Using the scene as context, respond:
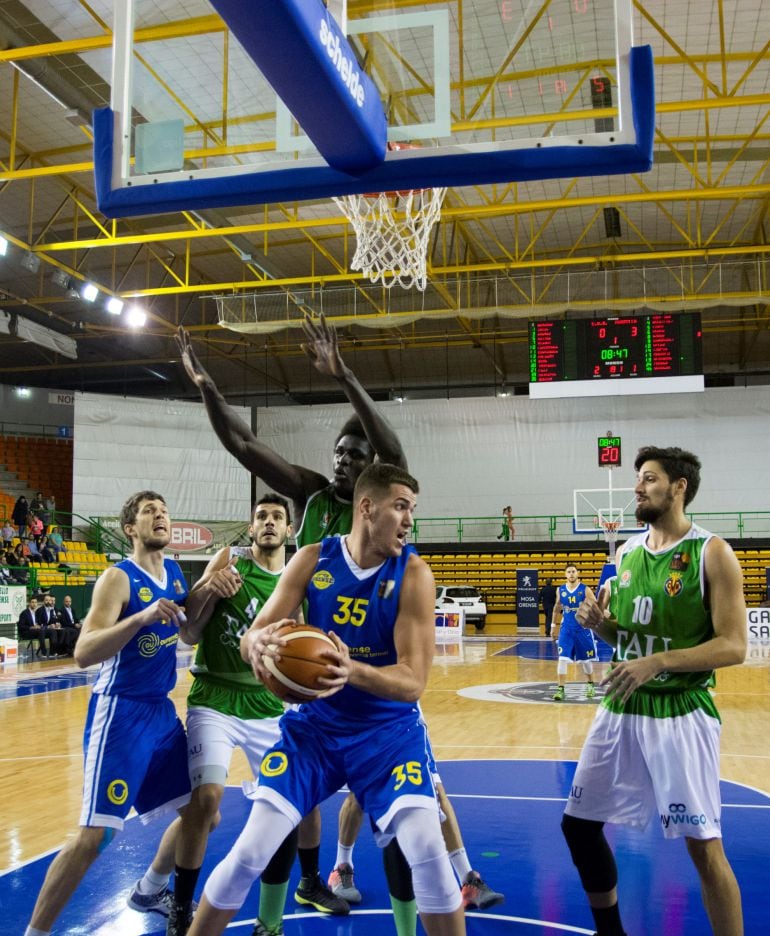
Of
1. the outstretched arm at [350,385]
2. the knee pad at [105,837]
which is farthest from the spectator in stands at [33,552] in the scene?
the outstretched arm at [350,385]

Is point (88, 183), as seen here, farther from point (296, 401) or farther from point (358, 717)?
point (358, 717)

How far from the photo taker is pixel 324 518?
447 centimetres

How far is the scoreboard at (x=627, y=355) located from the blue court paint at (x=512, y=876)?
39.9 feet

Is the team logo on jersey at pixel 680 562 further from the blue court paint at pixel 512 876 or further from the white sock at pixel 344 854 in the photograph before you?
the white sock at pixel 344 854

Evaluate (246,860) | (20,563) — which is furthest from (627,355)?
(246,860)

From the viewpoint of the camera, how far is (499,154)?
13.4 ft

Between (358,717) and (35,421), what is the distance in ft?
102

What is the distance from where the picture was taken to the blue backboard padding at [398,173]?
3.94 m

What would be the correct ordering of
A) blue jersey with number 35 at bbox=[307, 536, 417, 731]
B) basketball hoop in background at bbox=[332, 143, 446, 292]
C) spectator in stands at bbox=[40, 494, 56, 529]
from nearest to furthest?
blue jersey with number 35 at bbox=[307, 536, 417, 731] < basketball hoop in background at bbox=[332, 143, 446, 292] < spectator in stands at bbox=[40, 494, 56, 529]

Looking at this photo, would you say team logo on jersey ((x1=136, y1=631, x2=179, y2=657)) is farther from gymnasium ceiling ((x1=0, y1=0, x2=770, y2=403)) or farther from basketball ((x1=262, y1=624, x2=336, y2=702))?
gymnasium ceiling ((x1=0, y1=0, x2=770, y2=403))

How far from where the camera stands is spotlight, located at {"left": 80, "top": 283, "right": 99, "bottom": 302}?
66.8 ft

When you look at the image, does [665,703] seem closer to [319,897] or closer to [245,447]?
[319,897]

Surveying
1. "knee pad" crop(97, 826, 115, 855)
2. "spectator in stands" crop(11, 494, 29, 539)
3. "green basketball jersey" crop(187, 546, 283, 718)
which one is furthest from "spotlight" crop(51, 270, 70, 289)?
"knee pad" crop(97, 826, 115, 855)

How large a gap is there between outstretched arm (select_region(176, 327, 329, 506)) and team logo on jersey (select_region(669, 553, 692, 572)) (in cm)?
163
